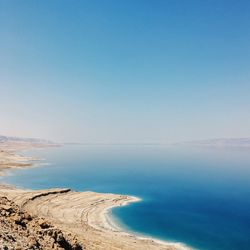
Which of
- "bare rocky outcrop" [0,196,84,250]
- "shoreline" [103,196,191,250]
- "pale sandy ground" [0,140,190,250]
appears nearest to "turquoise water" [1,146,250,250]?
"shoreline" [103,196,191,250]

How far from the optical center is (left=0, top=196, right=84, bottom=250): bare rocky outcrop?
17.7 m

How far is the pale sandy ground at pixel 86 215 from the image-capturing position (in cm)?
4322

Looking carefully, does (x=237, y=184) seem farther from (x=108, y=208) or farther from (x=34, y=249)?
(x=34, y=249)

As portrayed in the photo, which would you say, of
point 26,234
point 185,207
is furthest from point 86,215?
point 26,234

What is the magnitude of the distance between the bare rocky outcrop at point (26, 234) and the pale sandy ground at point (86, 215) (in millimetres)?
13230

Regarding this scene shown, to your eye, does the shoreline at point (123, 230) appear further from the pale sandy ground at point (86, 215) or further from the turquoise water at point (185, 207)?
the turquoise water at point (185, 207)

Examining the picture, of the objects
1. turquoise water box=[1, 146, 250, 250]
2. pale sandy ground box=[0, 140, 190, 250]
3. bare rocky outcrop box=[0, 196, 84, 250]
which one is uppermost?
bare rocky outcrop box=[0, 196, 84, 250]

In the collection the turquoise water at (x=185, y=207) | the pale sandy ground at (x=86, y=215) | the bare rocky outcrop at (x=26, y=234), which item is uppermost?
the bare rocky outcrop at (x=26, y=234)

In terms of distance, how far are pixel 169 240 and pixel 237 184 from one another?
76311mm

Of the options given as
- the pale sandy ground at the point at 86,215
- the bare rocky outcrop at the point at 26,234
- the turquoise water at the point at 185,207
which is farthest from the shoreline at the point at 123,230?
the bare rocky outcrop at the point at 26,234

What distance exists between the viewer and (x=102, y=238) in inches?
1734

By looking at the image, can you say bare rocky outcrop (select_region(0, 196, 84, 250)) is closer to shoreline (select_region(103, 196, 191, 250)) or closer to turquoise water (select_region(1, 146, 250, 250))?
shoreline (select_region(103, 196, 191, 250))

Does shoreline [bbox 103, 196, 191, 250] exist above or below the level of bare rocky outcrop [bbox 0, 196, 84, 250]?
below

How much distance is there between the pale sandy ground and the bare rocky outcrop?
13230mm
